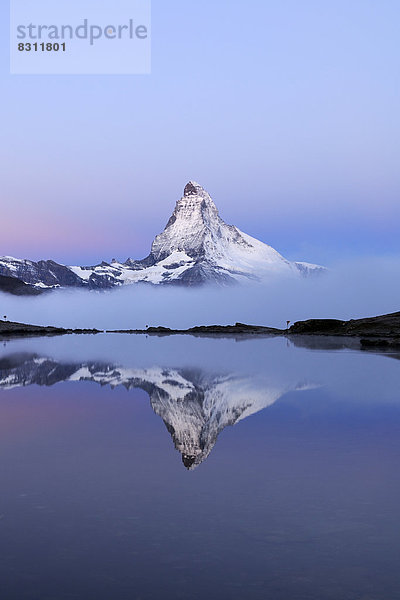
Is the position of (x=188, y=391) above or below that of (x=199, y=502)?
above

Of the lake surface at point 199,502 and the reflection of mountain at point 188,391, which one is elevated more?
the reflection of mountain at point 188,391

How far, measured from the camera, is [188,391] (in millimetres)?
53344

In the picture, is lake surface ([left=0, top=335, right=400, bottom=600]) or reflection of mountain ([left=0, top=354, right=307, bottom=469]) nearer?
lake surface ([left=0, top=335, right=400, bottom=600])

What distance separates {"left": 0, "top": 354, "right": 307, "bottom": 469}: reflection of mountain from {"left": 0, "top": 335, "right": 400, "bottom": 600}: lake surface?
305mm

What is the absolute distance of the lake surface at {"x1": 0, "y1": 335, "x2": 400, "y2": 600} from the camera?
13.7m

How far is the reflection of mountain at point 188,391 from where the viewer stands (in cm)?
3253

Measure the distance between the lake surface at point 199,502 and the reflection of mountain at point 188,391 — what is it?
0.30 meters

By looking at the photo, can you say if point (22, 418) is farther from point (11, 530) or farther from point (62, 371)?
point (62, 371)

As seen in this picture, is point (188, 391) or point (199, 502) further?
point (188, 391)

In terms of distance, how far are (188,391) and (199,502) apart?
33.9m

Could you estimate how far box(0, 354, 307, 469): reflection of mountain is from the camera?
107 feet

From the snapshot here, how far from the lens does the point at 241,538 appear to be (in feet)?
53.2

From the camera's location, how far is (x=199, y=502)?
1953 cm

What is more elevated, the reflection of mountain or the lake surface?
the reflection of mountain
